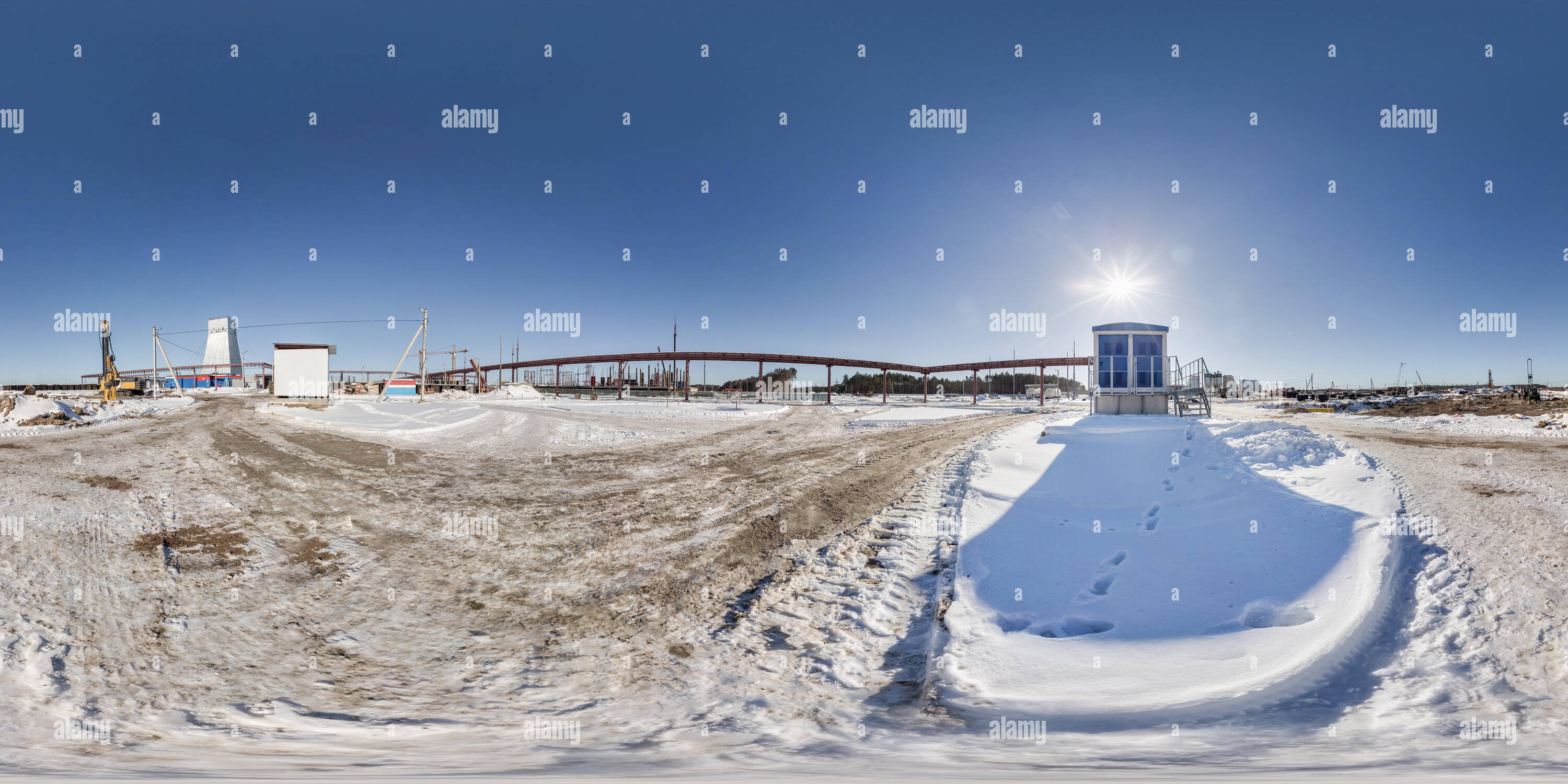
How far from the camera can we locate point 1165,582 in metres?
5.81

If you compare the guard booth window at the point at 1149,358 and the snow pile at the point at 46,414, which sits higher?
the guard booth window at the point at 1149,358

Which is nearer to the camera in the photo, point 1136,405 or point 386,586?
point 386,586

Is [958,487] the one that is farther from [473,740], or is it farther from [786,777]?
[473,740]

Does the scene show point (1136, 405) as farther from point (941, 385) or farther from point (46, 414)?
point (941, 385)

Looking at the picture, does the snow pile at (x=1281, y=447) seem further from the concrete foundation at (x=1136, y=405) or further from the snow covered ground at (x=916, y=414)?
the snow covered ground at (x=916, y=414)

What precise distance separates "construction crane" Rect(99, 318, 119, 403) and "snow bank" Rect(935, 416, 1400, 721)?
46.1 meters

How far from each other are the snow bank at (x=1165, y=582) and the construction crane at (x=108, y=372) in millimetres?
46088

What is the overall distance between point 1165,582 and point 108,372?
2087 inches

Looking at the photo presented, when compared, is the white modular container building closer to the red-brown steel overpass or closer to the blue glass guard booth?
the red-brown steel overpass

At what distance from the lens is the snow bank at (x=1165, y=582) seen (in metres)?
4.12

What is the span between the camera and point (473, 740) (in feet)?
11.3

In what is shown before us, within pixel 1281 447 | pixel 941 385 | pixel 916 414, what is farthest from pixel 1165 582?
pixel 941 385

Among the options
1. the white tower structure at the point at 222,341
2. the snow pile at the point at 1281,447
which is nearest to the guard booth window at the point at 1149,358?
the snow pile at the point at 1281,447

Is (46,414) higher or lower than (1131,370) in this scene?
lower
